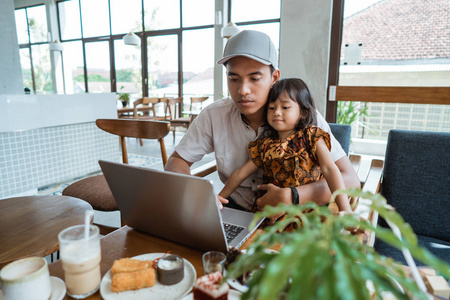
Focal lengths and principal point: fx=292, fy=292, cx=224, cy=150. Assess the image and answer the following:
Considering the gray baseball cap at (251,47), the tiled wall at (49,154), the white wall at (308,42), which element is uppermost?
the white wall at (308,42)

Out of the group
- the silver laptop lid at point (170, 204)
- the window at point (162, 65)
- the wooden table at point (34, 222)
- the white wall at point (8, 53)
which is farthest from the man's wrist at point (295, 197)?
the window at point (162, 65)

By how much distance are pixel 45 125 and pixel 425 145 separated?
3.37 meters

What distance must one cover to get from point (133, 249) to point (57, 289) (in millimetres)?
219

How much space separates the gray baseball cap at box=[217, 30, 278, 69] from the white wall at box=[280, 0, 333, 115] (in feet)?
9.39

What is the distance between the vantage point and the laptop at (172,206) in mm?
674

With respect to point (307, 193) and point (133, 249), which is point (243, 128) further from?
point (133, 249)

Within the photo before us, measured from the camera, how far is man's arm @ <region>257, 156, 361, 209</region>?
1.14 m

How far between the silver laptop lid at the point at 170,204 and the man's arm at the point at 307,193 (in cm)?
43

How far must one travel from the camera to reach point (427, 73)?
335 centimetres

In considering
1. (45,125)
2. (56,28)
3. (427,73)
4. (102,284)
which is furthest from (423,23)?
(56,28)

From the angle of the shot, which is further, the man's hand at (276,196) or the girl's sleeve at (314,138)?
the girl's sleeve at (314,138)

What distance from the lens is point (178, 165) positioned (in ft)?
4.80

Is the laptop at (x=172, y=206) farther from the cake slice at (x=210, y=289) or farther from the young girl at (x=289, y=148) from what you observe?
the young girl at (x=289, y=148)

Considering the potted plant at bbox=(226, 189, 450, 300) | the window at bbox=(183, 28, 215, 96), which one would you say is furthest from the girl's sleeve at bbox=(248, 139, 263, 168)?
the window at bbox=(183, 28, 215, 96)
